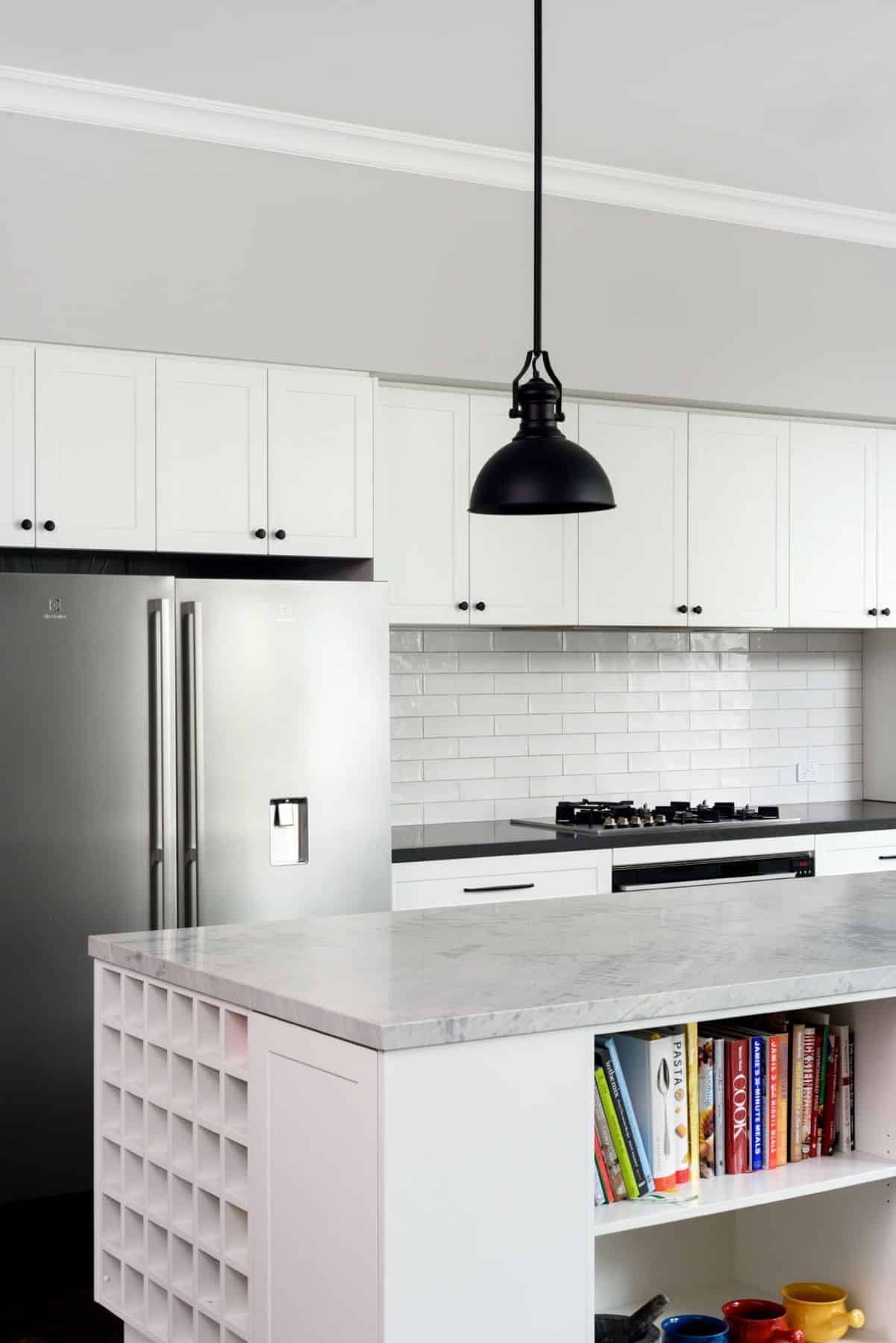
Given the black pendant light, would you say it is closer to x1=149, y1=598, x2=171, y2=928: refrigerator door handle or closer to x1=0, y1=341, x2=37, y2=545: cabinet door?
x1=149, y1=598, x2=171, y2=928: refrigerator door handle

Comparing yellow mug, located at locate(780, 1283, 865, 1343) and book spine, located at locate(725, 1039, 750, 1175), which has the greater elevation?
book spine, located at locate(725, 1039, 750, 1175)

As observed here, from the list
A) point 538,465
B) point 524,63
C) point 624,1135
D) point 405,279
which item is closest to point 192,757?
point 538,465

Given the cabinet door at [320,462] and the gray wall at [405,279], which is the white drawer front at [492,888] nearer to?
the cabinet door at [320,462]

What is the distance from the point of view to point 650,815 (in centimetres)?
509

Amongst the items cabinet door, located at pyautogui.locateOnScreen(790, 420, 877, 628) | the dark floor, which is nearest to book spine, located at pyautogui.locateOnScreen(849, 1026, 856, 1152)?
the dark floor

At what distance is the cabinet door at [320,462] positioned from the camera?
4363 mm

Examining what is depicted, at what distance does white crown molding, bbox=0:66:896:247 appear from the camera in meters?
3.97

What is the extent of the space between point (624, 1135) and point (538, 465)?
135cm

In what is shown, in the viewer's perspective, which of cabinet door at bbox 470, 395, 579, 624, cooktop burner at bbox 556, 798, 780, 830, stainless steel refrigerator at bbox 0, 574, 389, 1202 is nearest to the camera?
stainless steel refrigerator at bbox 0, 574, 389, 1202

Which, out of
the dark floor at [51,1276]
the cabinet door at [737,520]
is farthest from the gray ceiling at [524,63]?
the dark floor at [51,1276]

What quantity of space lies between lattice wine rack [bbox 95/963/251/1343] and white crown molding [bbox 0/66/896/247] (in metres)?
2.53

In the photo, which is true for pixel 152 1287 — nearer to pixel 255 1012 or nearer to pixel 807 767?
pixel 255 1012

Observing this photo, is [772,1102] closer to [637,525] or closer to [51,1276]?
[51,1276]

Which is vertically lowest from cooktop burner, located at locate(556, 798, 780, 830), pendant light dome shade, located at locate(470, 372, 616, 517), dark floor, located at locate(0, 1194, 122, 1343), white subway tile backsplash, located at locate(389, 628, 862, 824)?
dark floor, located at locate(0, 1194, 122, 1343)
